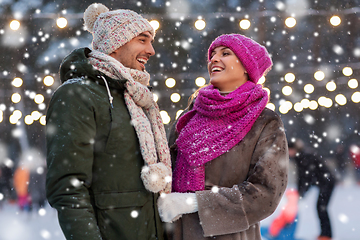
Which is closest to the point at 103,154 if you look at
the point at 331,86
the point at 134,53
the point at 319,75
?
the point at 134,53

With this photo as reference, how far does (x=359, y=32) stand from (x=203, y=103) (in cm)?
210

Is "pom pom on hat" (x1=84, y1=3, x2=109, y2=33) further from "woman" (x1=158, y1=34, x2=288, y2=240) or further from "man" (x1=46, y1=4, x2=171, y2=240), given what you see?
"woman" (x1=158, y1=34, x2=288, y2=240)

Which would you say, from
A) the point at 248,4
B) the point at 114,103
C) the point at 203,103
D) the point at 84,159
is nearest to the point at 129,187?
the point at 84,159

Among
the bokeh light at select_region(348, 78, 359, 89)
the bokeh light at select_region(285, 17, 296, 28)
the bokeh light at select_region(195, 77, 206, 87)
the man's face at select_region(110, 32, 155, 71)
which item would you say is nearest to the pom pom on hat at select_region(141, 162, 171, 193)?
the man's face at select_region(110, 32, 155, 71)

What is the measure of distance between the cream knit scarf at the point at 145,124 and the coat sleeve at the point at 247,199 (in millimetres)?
228

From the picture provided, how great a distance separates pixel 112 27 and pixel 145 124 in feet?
1.90

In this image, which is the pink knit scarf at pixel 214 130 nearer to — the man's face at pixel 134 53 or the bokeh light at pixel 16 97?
the man's face at pixel 134 53

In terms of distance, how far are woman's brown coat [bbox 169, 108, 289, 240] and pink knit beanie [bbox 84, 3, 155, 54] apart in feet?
2.59

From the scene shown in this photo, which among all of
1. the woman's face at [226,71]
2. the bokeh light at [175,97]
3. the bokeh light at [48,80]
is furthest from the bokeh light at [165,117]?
the woman's face at [226,71]

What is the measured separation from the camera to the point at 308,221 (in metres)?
3.71

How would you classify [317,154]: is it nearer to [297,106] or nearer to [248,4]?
[297,106]

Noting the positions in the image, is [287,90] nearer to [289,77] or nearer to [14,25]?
[289,77]

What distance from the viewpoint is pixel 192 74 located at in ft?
10.6

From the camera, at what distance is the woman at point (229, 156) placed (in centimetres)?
153
